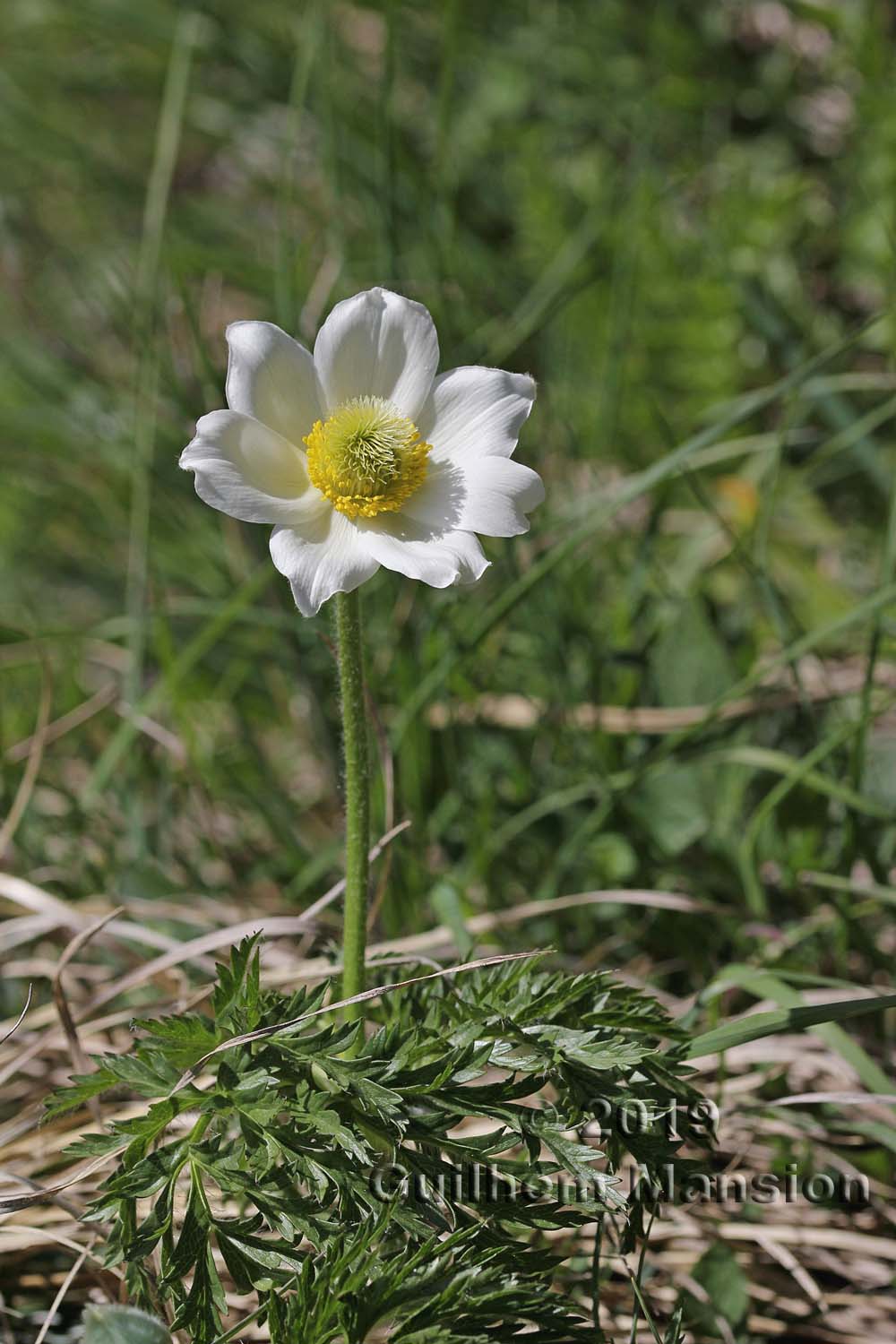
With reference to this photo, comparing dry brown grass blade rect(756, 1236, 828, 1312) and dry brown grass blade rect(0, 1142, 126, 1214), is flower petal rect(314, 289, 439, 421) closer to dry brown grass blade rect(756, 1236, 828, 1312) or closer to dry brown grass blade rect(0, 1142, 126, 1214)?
dry brown grass blade rect(0, 1142, 126, 1214)

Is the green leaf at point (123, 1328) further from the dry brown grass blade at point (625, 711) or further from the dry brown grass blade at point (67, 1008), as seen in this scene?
the dry brown grass blade at point (625, 711)

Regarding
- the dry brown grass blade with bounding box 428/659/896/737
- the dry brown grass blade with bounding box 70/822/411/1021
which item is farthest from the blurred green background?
the dry brown grass blade with bounding box 70/822/411/1021

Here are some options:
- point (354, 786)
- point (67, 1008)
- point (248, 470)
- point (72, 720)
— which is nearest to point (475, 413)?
point (248, 470)

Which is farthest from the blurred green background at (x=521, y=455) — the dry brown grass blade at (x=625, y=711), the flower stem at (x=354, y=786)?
the flower stem at (x=354, y=786)

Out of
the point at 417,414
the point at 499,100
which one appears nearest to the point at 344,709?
the point at 417,414

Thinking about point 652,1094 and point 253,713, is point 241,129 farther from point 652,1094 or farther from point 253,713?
point 652,1094

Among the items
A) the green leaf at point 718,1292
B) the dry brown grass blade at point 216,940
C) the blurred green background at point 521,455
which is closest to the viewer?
the green leaf at point 718,1292
